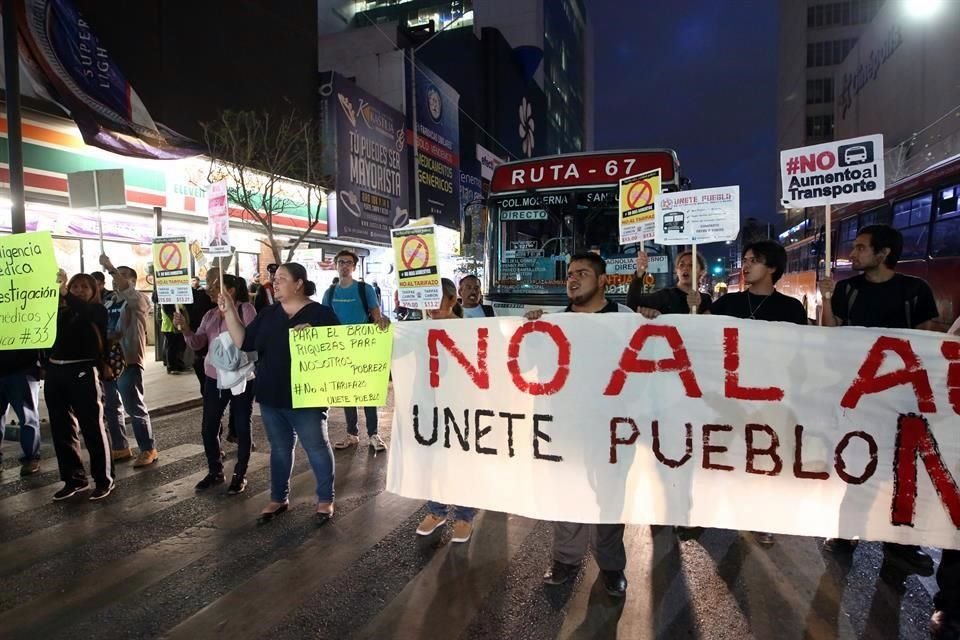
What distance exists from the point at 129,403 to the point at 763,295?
5.73 m

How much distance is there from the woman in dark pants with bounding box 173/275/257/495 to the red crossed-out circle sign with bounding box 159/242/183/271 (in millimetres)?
450

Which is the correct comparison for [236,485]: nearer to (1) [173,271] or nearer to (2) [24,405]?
(1) [173,271]

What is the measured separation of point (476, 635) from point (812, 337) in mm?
2331

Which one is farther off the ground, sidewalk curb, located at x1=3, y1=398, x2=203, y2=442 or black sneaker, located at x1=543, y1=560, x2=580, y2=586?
sidewalk curb, located at x1=3, y1=398, x2=203, y2=442

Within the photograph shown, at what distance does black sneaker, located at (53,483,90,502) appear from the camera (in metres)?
4.99

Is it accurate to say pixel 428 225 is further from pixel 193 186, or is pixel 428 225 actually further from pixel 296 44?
pixel 296 44

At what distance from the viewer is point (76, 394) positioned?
495 cm

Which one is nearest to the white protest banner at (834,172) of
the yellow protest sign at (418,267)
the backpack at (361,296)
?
the yellow protest sign at (418,267)

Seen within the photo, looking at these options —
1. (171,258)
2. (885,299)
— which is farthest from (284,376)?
(885,299)

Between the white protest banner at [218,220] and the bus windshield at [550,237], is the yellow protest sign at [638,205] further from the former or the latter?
the white protest banner at [218,220]

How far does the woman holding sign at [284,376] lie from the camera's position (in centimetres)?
428

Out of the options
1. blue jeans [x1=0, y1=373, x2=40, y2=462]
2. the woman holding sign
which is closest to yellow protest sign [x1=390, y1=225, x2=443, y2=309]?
the woman holding sign

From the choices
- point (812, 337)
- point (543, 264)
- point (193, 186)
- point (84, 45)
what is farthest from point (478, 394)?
point (193, 186)

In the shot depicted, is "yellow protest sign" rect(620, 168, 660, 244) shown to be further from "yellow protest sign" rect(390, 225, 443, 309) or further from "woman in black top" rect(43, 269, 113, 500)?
"woman in black top" rect(43, 269, 113, 500)
